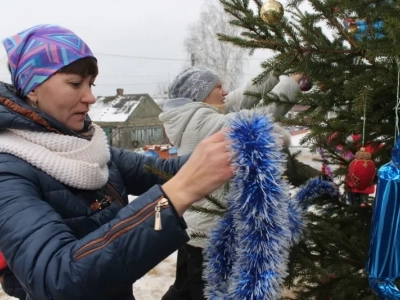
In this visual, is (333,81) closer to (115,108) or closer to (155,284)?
(155,284)

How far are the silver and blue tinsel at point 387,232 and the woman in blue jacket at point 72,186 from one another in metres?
0.35

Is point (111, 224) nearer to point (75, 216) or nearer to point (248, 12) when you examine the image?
point (75, 216)

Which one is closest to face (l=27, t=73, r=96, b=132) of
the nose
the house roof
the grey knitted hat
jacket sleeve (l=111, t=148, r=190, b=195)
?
the nose

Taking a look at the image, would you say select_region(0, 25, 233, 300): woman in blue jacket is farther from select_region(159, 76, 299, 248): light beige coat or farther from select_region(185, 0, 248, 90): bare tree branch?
select_region(185, 0, 248, 90): bare tree branch

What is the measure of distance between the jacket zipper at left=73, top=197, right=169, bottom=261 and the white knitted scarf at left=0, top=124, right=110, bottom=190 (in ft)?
1.27

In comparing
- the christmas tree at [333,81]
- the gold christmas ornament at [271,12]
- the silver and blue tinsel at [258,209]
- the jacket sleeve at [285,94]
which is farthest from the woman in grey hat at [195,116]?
the silver and blue tinsel at [258,209]

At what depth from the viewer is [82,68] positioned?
1.29 m

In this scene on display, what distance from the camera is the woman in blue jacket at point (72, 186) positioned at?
2.87ft

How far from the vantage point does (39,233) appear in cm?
92

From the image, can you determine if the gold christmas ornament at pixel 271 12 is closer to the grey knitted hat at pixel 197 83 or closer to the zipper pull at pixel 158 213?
the zipper pull at pixel 158 213

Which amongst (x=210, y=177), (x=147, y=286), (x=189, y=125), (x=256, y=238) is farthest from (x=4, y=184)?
(x=147, y=286)

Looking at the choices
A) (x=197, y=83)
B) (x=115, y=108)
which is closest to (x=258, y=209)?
(x=197, y=83)

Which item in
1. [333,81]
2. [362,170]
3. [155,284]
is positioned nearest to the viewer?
[362,170]

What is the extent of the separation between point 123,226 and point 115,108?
Result: 26.7 metres
